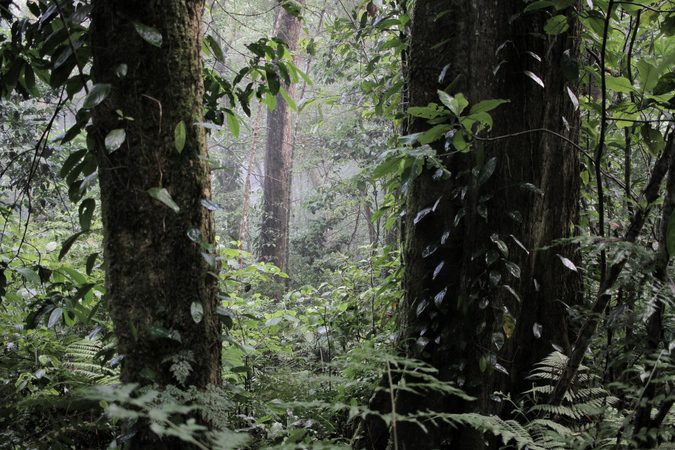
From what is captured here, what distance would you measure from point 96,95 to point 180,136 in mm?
270

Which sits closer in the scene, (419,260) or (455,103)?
(455,103)

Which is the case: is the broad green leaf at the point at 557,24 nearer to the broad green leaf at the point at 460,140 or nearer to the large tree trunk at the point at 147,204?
the broad green leaf at the point at 460,140

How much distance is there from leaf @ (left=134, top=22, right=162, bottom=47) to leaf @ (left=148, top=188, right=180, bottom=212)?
469mm

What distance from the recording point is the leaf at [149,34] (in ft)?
4.05

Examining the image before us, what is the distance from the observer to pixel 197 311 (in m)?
1.29

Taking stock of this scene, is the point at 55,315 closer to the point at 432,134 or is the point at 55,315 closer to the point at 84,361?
the point at 84,361

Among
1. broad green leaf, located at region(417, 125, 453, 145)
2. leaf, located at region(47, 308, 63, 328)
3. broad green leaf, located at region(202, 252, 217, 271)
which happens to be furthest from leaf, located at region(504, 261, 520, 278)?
leaf, located at region(47, 308, 63, 328)

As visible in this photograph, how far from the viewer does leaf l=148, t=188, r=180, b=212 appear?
1.20m

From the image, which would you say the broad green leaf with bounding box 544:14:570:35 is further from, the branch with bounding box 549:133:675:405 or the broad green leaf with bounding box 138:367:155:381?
A: the broad green leaf with bounding box 138:367:155:381

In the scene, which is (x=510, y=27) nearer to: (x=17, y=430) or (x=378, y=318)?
(x=378, y=318)

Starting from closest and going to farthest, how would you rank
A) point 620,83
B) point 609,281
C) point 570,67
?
point 609,281 → point 620,83 → point 570,67

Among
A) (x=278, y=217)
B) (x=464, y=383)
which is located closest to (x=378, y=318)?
(x=464, y=383)

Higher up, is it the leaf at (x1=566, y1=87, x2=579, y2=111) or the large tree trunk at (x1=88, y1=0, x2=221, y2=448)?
the leaf at (x1=566, y1=87, x2=579, y2=111)

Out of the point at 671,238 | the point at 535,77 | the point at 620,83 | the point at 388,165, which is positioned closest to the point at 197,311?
the point at 388,165
